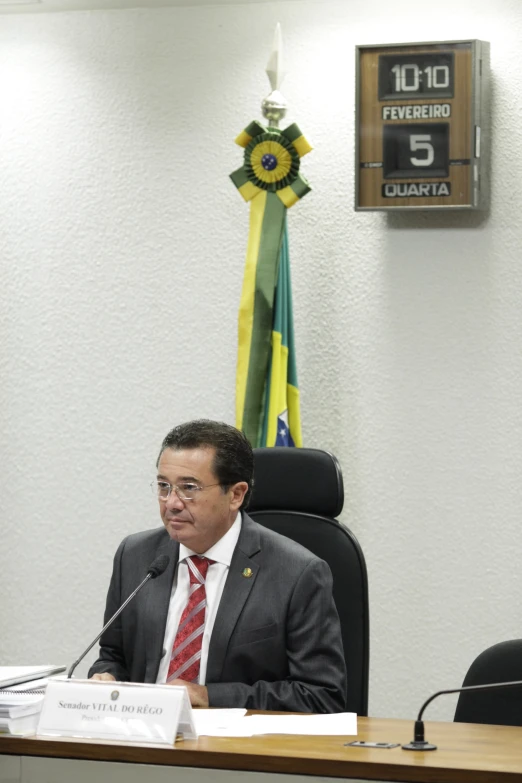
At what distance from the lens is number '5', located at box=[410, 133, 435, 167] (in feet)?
12.5

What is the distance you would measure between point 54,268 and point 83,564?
1.05m

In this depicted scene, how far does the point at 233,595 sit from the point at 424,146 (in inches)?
69.8

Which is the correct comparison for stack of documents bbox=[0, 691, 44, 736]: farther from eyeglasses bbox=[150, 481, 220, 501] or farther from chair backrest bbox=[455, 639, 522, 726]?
chair backrest bbox=[455, 639, 522, 726]

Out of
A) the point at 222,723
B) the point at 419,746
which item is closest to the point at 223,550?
the point at 222,723

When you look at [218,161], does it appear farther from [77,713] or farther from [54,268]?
[77,713]

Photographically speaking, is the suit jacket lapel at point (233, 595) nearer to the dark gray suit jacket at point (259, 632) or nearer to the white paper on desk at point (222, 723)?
the dark gray suit jacket at point (259, 632)

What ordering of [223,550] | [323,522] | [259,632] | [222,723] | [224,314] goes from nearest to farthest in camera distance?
[222,723]
[259,632]
[223,550]
[323,522]
[224,314]

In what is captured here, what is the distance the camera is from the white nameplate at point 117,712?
2008mm

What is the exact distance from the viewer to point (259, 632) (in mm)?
2607

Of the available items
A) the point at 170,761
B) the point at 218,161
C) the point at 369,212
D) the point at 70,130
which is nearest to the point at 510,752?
the point at 170,761

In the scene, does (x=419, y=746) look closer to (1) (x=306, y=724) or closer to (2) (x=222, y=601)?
(1) (x=306, y=724)

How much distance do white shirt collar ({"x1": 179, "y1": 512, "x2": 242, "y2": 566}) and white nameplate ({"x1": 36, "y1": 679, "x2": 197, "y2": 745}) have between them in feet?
2.11

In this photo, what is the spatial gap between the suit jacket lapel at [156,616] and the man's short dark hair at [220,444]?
232 mm

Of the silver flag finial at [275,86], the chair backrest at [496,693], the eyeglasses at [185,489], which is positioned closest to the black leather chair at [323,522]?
the eyeglasses at [185,489]
